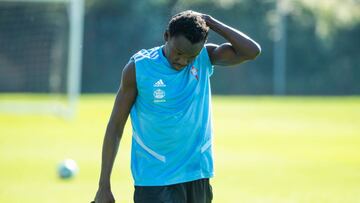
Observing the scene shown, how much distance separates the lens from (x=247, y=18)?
42.0m

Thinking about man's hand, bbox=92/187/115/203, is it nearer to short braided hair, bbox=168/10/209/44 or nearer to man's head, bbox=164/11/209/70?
man's head, bbox=164/11/209/70

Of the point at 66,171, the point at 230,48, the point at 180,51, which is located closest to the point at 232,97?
the point at 66,171

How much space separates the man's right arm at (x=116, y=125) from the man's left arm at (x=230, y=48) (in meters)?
0.64

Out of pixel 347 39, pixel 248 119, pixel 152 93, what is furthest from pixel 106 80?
pixel 152 93

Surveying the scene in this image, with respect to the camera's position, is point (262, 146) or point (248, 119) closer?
point (262, 146)

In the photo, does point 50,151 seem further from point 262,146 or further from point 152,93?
point 152,93

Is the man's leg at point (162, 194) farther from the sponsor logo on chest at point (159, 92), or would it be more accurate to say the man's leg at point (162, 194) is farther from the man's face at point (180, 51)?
the man's face at point (180, 51)

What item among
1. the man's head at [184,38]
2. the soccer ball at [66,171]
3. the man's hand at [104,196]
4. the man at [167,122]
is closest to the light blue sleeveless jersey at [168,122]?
the man at [167,122]

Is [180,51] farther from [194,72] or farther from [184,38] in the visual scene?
[194,72]

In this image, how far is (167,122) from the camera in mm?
5270

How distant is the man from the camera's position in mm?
5242

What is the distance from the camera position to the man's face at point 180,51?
5129 millimetres

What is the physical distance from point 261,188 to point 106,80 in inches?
1195

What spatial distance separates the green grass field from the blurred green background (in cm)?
3
